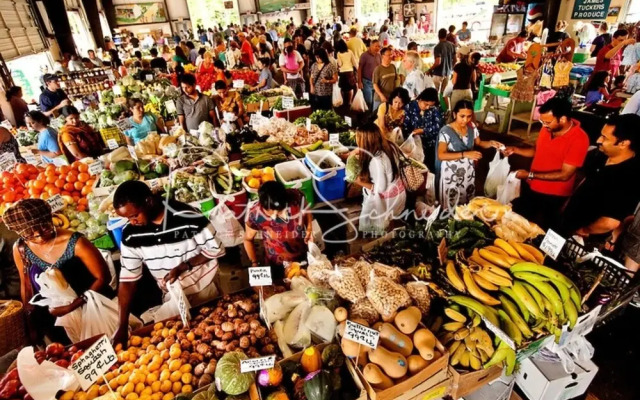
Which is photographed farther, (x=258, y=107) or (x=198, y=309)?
(x=258, y=107)

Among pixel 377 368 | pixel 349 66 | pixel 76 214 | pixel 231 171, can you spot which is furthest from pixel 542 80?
pixel 76 214

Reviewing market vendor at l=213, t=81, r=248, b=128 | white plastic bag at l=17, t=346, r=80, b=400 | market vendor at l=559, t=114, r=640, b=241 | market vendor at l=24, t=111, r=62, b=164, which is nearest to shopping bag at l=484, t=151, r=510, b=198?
market vendor at l=559, t=114, r=640, b=241

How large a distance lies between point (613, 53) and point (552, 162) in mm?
6335

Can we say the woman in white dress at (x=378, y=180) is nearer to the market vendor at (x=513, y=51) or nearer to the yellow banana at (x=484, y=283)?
the yellow banana at (x=484, y=283)

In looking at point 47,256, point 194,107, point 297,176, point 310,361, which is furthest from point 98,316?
point 194,107

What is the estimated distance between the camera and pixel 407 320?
72.8 inches

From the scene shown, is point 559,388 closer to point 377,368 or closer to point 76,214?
point 377,368

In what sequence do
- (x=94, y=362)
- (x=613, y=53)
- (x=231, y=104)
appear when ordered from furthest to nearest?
(x=613, y=53) < (x=231, y=104) < (x=94, y=362)

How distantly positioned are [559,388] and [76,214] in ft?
14.5

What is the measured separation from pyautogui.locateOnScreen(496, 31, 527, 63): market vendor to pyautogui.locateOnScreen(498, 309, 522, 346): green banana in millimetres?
9157

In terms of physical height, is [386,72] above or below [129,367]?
above

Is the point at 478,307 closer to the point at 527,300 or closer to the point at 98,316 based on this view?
the point at 527,300

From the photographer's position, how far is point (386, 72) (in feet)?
20.3

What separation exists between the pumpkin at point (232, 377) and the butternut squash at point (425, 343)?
2.78 ft
